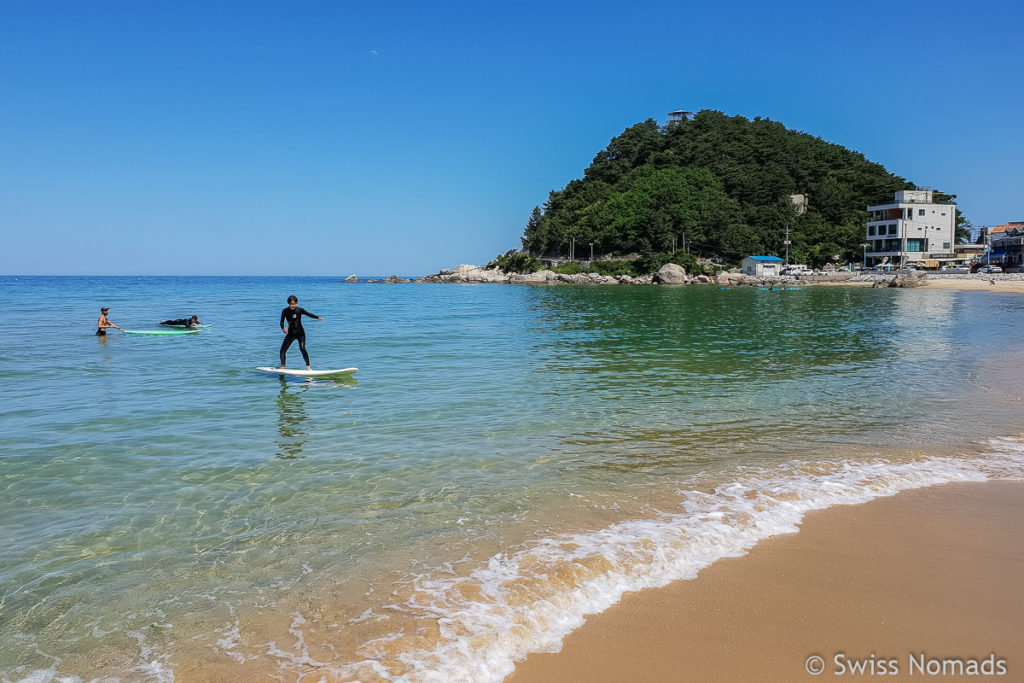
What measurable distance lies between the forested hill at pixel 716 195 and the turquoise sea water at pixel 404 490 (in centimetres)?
11449

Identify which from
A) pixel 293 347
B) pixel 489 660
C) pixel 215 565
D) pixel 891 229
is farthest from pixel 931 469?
pixel 891 229

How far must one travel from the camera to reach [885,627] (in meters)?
4.55

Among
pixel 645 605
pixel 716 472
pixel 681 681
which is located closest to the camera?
pixel 681 681

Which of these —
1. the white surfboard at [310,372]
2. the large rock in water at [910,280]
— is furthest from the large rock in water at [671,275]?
the white surfboard at [310,372]

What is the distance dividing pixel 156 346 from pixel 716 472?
2381 cm

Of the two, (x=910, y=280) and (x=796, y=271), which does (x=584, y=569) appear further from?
(x=796, y=271)

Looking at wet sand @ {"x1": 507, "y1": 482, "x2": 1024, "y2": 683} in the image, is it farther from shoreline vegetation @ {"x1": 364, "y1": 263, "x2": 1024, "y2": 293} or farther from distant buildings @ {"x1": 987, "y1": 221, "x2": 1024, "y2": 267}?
distant buildings @ {"x1": 987, "y1": 221, "x2": 1024, "y2": 267}

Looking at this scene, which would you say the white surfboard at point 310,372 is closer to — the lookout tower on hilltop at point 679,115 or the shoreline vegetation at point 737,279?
the shoreline vegetation at point 737,279

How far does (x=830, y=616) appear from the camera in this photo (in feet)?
15.4

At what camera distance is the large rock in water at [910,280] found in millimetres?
82125

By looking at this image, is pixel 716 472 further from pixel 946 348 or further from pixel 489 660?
pixel 946 348

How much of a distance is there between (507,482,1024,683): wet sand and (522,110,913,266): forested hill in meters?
124

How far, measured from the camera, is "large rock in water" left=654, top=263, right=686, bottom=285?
373 feet

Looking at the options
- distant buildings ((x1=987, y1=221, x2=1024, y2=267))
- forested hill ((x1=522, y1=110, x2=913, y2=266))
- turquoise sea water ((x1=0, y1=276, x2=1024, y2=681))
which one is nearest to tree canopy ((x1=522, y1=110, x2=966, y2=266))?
forested hill ((x1=522, y1=110, x2=913, y2=266))
